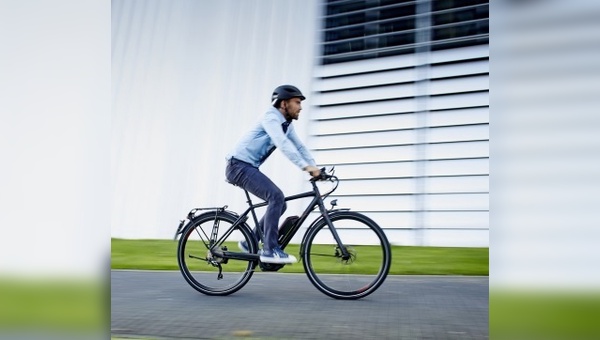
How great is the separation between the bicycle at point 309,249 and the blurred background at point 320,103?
A: 0.22 ft

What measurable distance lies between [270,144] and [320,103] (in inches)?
15.4

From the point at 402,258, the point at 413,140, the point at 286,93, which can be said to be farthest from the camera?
the point at 286,93

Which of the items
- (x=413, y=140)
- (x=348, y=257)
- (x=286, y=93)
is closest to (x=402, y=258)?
(x=348, y=257)

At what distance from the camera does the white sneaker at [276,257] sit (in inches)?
155

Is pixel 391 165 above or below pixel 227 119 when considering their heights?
below

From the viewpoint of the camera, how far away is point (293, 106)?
3824 millimetres

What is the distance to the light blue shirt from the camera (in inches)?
150

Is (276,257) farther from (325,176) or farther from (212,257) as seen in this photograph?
(325,176)

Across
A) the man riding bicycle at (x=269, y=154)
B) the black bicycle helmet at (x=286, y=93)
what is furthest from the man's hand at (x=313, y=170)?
the black bicycle helmet at (x=286, y=93)

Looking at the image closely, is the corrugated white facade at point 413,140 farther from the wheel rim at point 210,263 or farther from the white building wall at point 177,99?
the wheel rim at point 210,263
